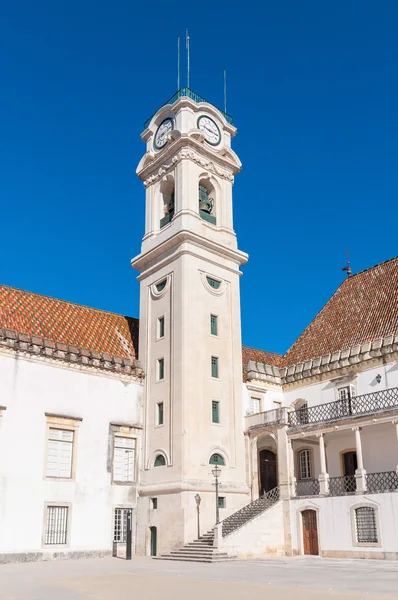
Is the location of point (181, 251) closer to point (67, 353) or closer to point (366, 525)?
point (67, 353)

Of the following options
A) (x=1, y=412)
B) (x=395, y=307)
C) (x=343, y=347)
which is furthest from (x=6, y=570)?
(x=395, y=307)

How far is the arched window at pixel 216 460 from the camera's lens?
1068 inches

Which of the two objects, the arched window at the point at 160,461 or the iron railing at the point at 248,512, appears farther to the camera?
the arched window at the point at 160,461


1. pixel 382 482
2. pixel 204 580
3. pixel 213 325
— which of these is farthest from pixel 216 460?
pixel 204 580

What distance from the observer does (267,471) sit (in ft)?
99.9

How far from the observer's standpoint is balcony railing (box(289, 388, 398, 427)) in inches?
982

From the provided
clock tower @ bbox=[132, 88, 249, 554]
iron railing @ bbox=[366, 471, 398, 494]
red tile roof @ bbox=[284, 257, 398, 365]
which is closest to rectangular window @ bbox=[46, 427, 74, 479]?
clock tower @ bbox=[132, 88, 249, 554]

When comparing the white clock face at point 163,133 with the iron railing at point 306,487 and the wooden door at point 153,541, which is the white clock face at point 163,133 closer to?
the iron railing at point 306,487

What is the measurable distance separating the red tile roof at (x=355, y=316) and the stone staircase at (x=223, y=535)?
8.76m

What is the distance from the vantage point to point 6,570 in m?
19.8

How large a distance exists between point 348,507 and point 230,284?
12.8 metres

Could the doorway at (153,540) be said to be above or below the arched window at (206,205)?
below

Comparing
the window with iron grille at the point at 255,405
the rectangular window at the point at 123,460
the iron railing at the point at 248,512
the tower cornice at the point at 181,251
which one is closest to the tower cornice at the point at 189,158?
the tower cornice at the point at 181,251

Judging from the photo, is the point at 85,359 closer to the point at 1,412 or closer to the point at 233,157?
the point at 1,412
